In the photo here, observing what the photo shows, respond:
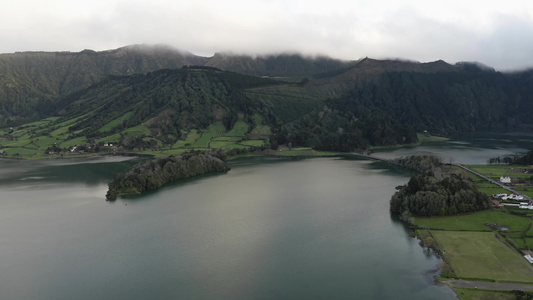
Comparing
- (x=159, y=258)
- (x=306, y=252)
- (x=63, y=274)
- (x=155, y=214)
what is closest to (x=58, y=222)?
(x=155, y=214)

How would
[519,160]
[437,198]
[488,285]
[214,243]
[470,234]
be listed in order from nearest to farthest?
[488,285]
[214,243]
[470,234]
[437,198]
[519,160]

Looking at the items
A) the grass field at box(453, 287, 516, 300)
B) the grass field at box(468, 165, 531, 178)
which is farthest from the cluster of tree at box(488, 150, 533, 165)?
the grass field at box(453, 287, 516, 300)

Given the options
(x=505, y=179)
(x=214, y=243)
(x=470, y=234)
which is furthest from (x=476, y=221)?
(x=214, y=243)

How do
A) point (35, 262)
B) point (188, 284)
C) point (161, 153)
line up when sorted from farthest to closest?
point (161, 153)
point (35, 262)
point (188, 284)

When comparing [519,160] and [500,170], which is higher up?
[519,160]

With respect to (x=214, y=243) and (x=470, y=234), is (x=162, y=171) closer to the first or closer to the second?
(x=214, y=243)

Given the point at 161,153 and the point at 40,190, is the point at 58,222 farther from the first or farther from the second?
the point at 161,153

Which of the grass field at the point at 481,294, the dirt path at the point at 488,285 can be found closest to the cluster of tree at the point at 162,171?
the dirt path at the point at 488,285
